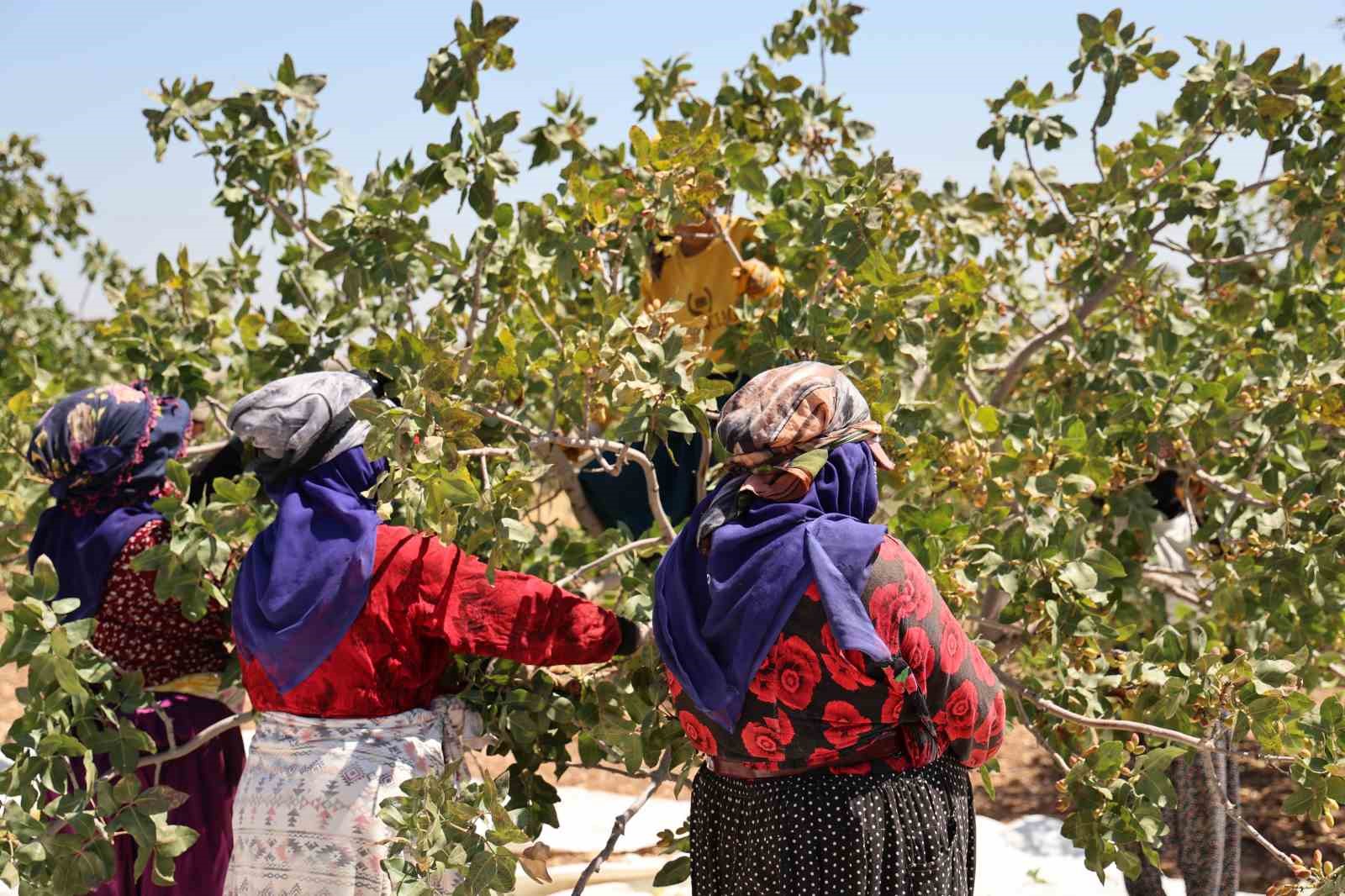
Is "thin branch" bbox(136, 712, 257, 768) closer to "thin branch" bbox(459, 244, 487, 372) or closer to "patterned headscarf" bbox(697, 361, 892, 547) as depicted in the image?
"thin branch" bbox(459, 244, 487, 372)

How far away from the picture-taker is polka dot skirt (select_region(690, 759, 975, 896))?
2176 millimetres

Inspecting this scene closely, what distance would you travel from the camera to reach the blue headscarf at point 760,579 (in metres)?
2.06

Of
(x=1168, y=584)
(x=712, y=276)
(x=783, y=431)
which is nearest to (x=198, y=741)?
(x=783, y=431)

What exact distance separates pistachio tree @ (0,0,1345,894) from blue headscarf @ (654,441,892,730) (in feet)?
1.18

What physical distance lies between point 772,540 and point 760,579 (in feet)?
0.21

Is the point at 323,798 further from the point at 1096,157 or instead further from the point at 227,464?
the point at 1096,157

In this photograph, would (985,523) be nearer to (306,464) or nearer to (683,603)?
(683,603)

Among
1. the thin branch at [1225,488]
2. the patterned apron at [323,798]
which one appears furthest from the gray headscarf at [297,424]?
the thin branch at [1225,488]

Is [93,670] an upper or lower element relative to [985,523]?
lower

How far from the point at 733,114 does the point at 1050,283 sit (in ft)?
3.73

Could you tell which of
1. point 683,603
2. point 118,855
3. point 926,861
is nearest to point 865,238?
point 683,603

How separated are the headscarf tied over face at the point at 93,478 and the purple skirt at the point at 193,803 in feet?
1.04

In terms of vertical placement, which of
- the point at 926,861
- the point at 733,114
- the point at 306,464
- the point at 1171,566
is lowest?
the point at 926,861

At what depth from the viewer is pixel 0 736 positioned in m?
7.08
